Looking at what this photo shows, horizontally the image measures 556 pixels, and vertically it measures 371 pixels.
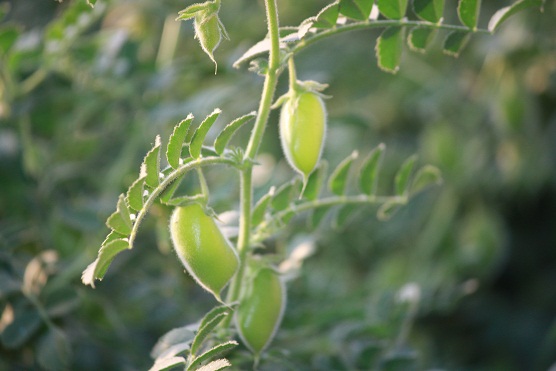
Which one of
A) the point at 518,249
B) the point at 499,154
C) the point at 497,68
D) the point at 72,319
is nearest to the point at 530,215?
the point at 518,249

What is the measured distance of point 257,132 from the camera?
1.91ft

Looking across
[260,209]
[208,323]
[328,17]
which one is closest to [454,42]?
[328,17]

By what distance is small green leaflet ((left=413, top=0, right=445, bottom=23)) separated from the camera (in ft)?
2.21

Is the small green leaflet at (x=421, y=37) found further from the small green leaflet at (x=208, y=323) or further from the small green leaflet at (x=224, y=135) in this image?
the small green leaflet at (x=208, y=323)

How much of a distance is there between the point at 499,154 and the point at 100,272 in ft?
4.29

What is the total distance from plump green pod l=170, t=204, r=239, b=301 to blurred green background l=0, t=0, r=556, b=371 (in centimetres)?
15

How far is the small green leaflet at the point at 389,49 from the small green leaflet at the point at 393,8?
0.01 m

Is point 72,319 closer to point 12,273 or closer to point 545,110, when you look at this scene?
point 12,273

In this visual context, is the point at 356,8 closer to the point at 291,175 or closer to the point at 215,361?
the point at 215,361

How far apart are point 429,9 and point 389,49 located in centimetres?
5

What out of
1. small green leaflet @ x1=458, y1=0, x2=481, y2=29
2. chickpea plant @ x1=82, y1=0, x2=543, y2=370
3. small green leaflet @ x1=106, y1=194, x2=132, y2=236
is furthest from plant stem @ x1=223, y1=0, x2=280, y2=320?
small green leaflet @ x1=458, y1=0, x2=481, y2=29

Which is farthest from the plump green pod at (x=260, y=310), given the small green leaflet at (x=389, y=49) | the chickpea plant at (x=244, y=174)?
the small green leaflet at (x=389, y=49)

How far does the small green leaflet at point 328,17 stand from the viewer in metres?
0.61

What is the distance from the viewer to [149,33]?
1446 millimetres
